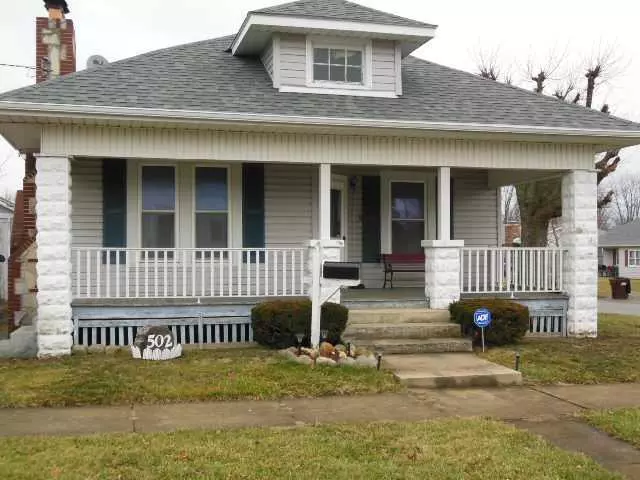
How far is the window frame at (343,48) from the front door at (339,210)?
6.46ft

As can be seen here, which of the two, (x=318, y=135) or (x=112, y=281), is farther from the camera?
(x=112, y=281)

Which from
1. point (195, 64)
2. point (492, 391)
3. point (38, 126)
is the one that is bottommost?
point (492, 391)

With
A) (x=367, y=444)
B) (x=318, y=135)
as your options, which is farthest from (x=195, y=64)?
(x=367, y=444)

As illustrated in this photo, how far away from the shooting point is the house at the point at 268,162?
912 centimetres

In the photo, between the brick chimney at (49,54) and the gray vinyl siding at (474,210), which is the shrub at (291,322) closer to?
the gray vinyl siding at (474,210)

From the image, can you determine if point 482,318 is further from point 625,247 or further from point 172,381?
point 625,247

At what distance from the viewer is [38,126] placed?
9125mm

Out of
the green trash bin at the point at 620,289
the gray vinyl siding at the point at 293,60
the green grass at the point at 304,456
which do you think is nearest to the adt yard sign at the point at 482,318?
the green grass at the point at 304,456

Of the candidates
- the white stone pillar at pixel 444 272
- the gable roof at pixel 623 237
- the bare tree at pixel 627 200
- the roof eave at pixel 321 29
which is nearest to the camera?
the white stone pillar at pixel 444 272

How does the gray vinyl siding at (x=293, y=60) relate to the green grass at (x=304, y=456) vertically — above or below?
above

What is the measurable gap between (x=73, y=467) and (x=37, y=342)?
5103 millimetres

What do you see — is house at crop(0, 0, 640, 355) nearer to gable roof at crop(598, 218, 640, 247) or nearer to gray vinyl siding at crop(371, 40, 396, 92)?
gray vinyl siding at crop(371, 40, 396, 92)

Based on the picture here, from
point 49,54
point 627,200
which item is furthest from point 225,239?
point 627,200

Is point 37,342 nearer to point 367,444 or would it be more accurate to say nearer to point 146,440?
point 146,440
